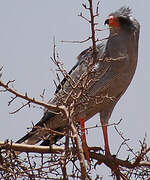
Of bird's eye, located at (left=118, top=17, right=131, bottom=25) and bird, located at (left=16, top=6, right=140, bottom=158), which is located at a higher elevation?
bird's eye, located at (left=118, top=17, right=131, bottom=25)

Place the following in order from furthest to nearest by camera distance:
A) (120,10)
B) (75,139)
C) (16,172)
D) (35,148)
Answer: (120,10) < (35,148) < (16,172) < (75,139)

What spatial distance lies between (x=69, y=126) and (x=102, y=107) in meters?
3.06

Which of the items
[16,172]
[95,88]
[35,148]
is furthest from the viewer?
[95,88]

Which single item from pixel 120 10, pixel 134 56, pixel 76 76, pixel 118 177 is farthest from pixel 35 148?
pixel 120 10

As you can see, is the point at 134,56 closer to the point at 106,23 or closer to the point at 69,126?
the point at 106,23

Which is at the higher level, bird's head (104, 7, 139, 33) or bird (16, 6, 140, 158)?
bird's head (104, 7, 139, 33)

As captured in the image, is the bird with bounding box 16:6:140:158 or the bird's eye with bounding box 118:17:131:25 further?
the bird's eye with bounding box 118:17:131:25

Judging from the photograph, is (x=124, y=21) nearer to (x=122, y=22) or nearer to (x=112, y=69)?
(x=122, y=22)

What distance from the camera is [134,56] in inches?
282

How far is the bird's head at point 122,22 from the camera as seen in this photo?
7.34 meters

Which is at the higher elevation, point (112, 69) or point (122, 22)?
point (122, 22)

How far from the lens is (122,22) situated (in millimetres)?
7375

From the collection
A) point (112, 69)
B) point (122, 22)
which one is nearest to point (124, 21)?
point (122, 22)

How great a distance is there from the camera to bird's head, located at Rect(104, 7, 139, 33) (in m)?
7.34
